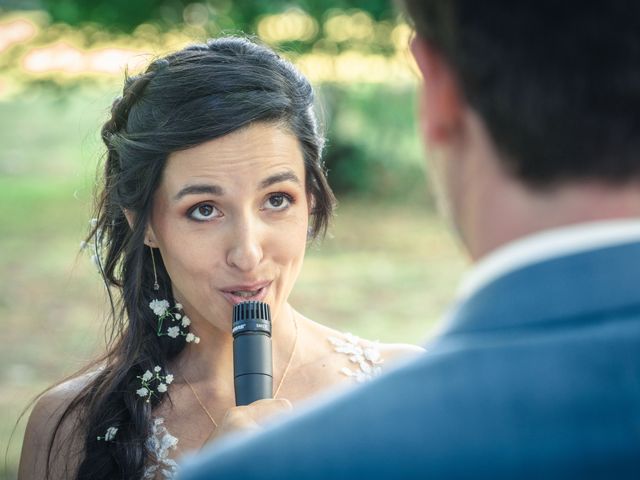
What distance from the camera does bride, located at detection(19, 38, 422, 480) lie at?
2963 mm

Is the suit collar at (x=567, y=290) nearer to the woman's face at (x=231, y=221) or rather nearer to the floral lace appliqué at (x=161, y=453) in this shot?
the woman's face at (x=231, y=221)

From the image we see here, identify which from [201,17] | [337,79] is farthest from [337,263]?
[201,17]

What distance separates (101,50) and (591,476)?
11872 millimetres

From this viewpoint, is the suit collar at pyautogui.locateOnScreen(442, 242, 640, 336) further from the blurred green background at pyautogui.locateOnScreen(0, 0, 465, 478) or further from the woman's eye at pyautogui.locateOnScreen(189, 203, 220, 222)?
the blurred green background at pyautogui.locateOnScreen(0, 0, 465, 478)

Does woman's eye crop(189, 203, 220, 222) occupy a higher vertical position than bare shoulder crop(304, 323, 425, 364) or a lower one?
higher

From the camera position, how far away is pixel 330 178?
16859 mm

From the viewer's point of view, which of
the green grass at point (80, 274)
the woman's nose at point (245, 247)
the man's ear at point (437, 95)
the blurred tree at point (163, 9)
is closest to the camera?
the man's ear at point (437, 95)

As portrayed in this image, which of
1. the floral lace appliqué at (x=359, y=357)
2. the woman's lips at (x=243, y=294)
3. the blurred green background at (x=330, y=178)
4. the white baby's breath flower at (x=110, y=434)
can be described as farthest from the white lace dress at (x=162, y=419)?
the blurred green background at (x=330, y=178)

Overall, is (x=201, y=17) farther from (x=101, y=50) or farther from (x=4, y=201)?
(x=4, y=201)

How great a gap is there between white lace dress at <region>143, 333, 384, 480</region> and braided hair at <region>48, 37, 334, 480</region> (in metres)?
0.03

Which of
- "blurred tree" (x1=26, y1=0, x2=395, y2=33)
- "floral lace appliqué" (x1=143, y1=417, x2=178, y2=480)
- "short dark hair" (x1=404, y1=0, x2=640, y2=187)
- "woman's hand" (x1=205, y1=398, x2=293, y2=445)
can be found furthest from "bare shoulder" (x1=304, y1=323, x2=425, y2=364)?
"blurred tree" (x1=26, y1=0, x2=395, y2=33)

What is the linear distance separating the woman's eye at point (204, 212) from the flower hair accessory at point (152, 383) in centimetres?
55

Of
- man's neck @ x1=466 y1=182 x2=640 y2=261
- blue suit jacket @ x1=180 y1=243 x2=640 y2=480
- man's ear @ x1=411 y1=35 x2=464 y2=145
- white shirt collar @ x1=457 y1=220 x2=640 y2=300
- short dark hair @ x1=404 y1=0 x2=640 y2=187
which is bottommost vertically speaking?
blue suit jacket @ x1=180 y1=243 x2=640 y2=480

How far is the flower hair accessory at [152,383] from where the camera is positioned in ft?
10.4
